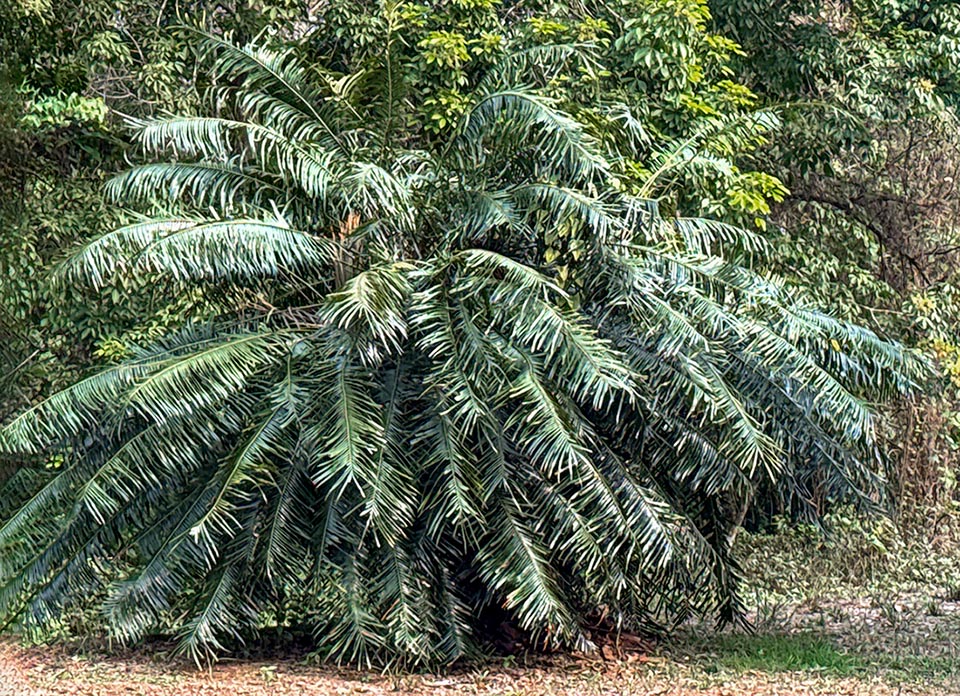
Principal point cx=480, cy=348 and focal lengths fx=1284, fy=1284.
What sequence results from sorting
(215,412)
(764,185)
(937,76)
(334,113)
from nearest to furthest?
(215,412) < (334,113) < (764,185) < (937,76)

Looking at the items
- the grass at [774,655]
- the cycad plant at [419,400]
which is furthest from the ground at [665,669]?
the cycad plant at [419,400]

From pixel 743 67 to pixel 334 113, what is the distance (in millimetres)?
6364

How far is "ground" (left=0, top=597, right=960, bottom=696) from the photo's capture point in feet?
27.8

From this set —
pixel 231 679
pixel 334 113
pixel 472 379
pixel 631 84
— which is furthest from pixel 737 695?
pixel 631 84

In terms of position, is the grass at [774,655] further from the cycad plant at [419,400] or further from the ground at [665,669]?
the cycad plant at [419,400]

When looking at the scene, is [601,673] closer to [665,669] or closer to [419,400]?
[665,669]

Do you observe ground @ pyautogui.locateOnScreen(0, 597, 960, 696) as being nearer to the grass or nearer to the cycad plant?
the grass

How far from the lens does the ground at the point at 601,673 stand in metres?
8.48

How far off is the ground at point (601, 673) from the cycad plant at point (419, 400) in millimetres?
253

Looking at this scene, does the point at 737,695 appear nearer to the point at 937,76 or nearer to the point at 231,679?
the point at 231,679

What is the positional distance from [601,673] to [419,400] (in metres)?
2.27

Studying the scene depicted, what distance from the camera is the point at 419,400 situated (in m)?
8.76

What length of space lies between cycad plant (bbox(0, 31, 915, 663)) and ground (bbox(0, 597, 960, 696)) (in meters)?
0.25

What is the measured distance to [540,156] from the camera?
29.1ft
